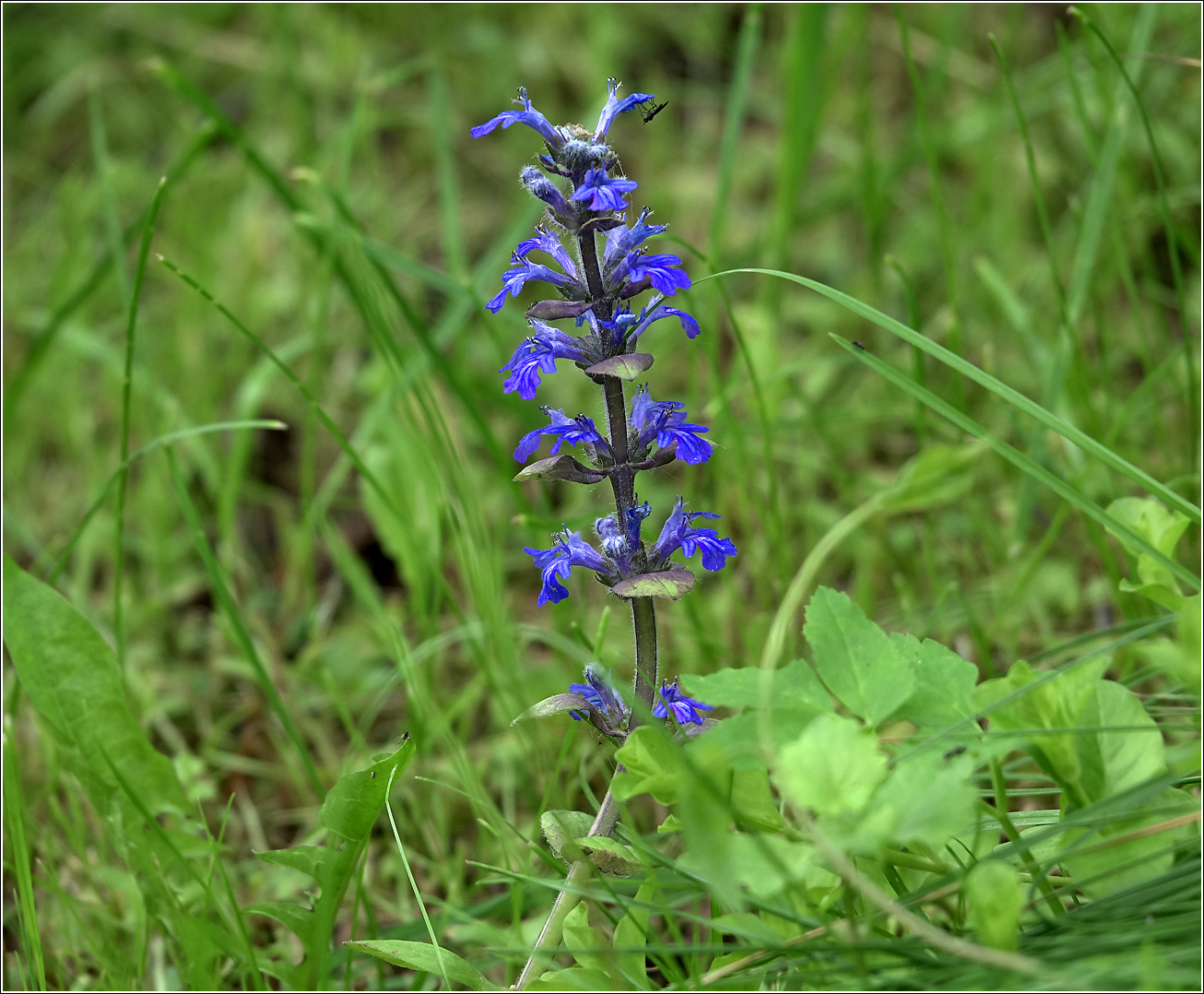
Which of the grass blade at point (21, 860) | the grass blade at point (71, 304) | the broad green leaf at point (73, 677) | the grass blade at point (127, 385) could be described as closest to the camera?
the grass blade at point (21, 860)

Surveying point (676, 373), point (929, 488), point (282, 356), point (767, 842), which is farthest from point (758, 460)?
point (767, 842)

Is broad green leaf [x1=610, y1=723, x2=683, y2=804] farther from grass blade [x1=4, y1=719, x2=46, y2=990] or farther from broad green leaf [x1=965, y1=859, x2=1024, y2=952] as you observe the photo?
grass blade [x1=4, y1=719, x2=46, y2=990]

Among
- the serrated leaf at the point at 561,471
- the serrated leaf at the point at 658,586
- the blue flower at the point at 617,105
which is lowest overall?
the serrated leaf at the point at 658,586

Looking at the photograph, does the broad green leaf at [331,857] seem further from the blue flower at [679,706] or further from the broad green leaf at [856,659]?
the broad green leaf at [856,659]

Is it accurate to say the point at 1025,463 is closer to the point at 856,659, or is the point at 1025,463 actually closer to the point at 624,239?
the point at 856,659

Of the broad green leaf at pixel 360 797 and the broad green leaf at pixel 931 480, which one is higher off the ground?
the broad green leaf at pixel 931 480

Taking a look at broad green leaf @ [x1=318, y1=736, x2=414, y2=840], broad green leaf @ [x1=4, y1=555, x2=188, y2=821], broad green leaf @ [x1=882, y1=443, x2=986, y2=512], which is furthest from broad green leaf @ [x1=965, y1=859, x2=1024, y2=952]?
broad green leaf @ [x1=4, y1=555, x2=188, y2=821]

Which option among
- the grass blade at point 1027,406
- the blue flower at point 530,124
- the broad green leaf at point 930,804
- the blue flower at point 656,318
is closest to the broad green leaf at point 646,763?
the broad green leaf at point 930,804

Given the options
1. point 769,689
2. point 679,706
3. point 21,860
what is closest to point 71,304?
point 21,860
